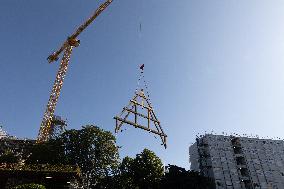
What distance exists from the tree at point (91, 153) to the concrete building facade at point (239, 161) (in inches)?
982

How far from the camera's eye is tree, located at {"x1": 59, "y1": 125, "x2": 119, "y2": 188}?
58.5 m

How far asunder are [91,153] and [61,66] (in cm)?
3620

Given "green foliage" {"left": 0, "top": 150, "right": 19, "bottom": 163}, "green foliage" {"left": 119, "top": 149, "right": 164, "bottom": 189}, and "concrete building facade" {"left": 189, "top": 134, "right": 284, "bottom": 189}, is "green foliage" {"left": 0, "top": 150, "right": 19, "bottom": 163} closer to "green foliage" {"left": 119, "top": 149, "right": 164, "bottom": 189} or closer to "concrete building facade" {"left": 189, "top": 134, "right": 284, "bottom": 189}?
"green foliage" {"left": 119, "top": 149, "right": 164, "bottom": 189}

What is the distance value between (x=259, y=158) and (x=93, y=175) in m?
44.2

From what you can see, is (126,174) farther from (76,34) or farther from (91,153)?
(76,34)

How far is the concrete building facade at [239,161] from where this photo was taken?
73.1 meters

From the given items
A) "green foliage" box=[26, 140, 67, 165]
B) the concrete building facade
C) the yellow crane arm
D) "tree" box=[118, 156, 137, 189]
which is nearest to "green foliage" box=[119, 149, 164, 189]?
"tree" box=[118, 156, 137, 189]

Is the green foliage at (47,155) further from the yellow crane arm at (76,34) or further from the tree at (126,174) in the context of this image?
the yellow crane arm at (76,34)

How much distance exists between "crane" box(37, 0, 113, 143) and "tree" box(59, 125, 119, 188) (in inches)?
707

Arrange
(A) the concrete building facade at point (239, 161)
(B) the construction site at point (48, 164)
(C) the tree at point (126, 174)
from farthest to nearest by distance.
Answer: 1. (A) the concrete building facade at point (239, 161)
2. (C) the tree at point (126, 174)
3. (B) the construction site at point (48, 164)

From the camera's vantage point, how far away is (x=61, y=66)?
8794 centimetres

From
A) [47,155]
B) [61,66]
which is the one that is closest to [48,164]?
[47,155]

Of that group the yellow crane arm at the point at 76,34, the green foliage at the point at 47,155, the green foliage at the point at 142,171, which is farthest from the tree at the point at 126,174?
the yellow crane arm at the point at 76,34

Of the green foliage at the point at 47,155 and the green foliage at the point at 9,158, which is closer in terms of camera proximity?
the green foliage at the point at 47,155
